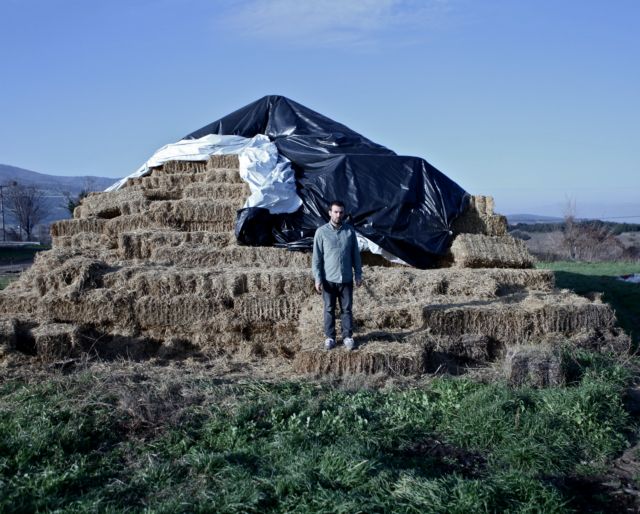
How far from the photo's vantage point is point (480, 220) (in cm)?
1254

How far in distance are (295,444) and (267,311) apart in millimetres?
4114

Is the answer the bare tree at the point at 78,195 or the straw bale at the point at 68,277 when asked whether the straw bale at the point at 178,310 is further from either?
the bare tree at the point at 78,195

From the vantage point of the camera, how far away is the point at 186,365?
28.7 ft

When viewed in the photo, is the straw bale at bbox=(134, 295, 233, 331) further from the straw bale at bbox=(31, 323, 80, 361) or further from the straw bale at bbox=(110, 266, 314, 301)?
the straw bale at bbox=(31, 323, 80, 361)

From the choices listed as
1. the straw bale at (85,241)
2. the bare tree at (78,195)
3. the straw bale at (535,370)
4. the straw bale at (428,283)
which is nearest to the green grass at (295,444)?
the straw bale at (535,370)

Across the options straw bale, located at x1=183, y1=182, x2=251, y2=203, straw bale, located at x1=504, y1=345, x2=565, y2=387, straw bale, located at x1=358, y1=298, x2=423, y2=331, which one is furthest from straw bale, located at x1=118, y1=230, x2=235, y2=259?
straw bale, located at x1=504, y1=345, x2=565, y2=387

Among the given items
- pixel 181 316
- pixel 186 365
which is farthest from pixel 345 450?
pixel 181 316

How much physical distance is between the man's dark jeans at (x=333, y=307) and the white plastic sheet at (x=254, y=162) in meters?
4.12

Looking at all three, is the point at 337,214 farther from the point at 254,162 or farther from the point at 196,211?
the point at 254,162

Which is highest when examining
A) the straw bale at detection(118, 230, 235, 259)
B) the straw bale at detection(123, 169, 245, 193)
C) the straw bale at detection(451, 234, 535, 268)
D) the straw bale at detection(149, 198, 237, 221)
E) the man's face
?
the straw bale at detection(123, 169, 245, 193)

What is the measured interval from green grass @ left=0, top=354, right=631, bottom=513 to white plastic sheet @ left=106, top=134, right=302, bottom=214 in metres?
5.51

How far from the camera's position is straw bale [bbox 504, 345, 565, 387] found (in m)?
7.19

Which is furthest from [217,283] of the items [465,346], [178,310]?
[465,346]

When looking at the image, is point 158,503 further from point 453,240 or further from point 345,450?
point 453,240
